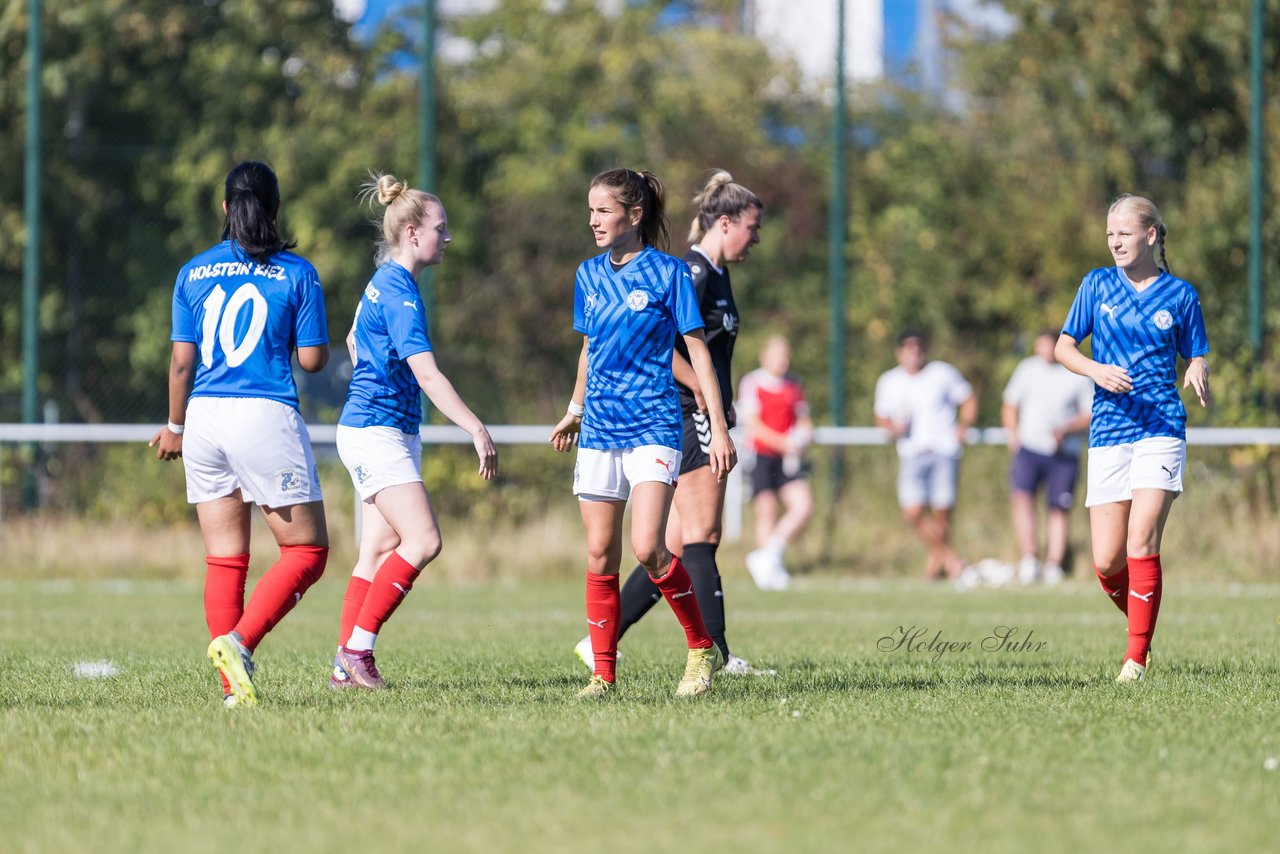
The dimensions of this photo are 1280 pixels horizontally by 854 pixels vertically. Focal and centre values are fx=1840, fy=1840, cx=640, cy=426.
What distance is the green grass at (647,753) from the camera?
4254 mm

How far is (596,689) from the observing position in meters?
6.78

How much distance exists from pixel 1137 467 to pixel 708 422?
68.7 inches

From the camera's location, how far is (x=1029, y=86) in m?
25.4

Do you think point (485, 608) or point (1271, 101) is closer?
point (485, 608)

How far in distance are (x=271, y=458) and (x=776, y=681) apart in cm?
224

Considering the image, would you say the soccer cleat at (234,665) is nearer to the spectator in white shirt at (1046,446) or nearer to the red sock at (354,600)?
the red sock at (354,600)

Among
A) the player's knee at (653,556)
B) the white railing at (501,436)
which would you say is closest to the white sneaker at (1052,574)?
the white railing at (501,436)

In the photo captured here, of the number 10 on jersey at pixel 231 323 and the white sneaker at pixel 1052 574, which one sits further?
the white sneaker at pixel 1052 574

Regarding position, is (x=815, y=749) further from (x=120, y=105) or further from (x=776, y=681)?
(x=120, y=105)

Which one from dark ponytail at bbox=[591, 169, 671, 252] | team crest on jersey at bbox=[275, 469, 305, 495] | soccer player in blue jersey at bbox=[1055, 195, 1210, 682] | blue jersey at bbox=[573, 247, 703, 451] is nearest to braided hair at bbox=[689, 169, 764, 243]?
dark ponytail at bbox=[591, 169, 671, 252]

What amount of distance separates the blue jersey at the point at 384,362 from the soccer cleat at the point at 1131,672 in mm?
2959

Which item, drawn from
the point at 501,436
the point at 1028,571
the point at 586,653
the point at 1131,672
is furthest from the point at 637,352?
the point at 501,436

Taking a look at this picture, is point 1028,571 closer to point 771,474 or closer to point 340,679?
point 771,474

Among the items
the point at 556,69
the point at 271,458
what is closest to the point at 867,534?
the point at 271,458
